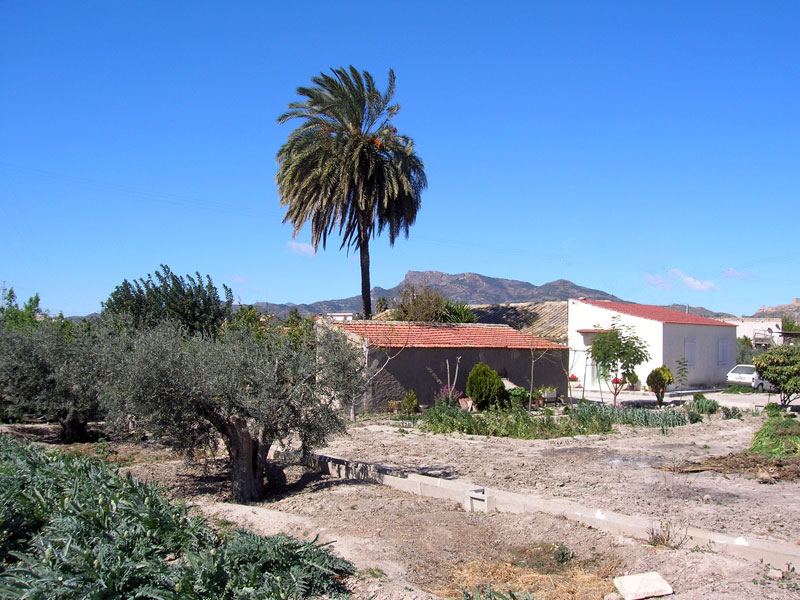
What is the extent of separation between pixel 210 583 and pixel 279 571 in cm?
55

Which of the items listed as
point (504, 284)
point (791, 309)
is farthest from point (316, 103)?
point (504, 284)

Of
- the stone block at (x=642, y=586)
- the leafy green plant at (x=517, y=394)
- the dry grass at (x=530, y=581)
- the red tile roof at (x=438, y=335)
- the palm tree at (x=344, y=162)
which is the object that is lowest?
the dry grass at (x=530, y=581)

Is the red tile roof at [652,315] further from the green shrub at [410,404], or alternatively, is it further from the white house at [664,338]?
the green shrub at [410,404]

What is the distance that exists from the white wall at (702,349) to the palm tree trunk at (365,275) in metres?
13.2

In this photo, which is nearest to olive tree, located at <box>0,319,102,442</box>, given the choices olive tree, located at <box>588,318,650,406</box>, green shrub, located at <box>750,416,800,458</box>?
green shrub, located at <box>750,416,800,458</box>

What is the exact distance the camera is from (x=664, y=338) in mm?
30031

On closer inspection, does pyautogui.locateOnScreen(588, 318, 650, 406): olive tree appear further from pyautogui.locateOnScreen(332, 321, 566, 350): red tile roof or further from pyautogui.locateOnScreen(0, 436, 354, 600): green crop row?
pyautogui.locateOnScreen(0, 436, 354, 600): green crop row

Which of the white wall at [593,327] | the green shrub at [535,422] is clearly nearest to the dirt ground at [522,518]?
the green shrub at [535,422]

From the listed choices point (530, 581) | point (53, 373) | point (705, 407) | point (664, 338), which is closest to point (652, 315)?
point (664, 338)

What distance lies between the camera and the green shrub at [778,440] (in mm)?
11992

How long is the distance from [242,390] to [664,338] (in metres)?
25.1

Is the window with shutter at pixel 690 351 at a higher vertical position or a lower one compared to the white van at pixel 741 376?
higher

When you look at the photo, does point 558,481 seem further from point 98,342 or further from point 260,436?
point 98,342

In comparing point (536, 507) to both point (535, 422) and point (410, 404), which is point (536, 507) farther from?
point (410, 404)
